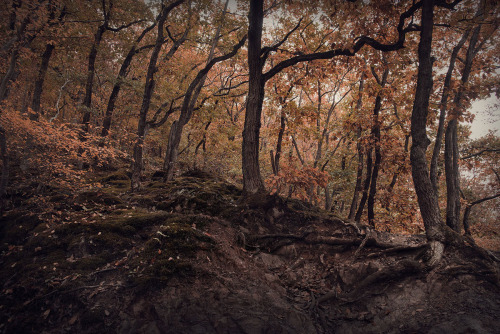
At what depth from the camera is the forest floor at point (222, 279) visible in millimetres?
3033

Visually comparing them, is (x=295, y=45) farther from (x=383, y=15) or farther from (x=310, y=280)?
(x=310, y=280)

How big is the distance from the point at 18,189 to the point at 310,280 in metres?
8.97

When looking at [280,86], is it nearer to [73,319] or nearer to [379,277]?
[379,277]

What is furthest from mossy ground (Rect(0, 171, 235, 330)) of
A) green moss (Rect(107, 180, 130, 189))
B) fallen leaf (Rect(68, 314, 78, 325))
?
green moss (Rect(107, 180, 130, 189))

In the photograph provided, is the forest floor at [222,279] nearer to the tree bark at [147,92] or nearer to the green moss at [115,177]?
the tree bark at [147,92]

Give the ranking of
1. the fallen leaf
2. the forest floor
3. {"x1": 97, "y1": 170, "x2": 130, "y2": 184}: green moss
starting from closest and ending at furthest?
the fallen leaf < the forest floor < {"x1": 97, "y1": 170, "x2": 130, "y2": 184}: green moss

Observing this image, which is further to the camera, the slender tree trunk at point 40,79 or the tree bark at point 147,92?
the slender tree trunk at point 40,79

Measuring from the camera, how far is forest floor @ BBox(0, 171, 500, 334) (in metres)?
3.03

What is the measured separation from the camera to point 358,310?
363cm

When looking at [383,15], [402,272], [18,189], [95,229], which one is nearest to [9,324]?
[95,229]

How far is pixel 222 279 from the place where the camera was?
12.7 ft

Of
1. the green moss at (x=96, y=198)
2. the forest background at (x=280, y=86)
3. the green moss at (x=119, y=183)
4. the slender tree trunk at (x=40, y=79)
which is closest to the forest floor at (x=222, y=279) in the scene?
the green moss at (x=96, y=198)

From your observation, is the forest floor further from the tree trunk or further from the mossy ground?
the tree trunk

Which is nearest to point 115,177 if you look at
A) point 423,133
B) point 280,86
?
point 280,86
